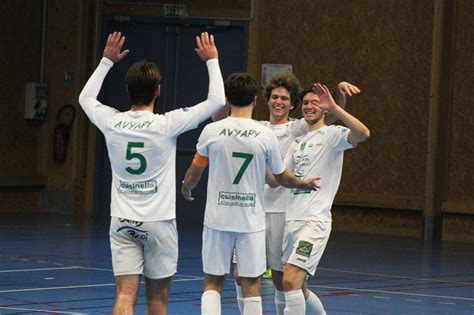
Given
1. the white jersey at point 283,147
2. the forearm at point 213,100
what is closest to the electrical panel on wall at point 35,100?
Result: the white jersey at point 283,147

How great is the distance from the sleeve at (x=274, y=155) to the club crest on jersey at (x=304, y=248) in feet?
2.90

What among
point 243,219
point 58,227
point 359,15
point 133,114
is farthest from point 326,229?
point 359,15

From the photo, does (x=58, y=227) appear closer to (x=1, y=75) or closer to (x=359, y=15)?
(x=1, y=75)

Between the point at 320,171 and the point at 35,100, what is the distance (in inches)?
586

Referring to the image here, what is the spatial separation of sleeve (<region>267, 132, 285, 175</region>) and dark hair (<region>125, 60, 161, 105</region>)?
39.5 inches

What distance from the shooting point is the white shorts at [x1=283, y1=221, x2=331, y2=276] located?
28.3ft

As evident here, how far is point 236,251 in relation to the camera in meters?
7.84

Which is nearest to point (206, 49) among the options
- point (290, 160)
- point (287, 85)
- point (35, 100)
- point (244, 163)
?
point (244, 163)

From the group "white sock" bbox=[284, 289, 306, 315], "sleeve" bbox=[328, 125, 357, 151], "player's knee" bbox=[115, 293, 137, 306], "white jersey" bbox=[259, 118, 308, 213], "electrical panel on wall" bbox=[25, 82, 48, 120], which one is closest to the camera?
"player's knee" bbox=[115, 293, 137, 306]

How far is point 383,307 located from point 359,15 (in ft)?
35.1

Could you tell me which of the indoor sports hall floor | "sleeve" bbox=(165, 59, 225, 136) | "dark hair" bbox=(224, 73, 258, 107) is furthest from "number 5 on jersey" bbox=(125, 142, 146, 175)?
the indoor sports hall floor

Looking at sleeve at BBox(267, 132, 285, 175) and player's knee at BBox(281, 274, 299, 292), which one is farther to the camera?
player's knee at BBox(281, 274, 299, 292)

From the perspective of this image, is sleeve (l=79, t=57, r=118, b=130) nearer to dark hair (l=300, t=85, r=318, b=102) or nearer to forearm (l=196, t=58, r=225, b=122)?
forearm (l=196, t=58, r=225, b=122)

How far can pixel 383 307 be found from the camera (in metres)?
11.0
